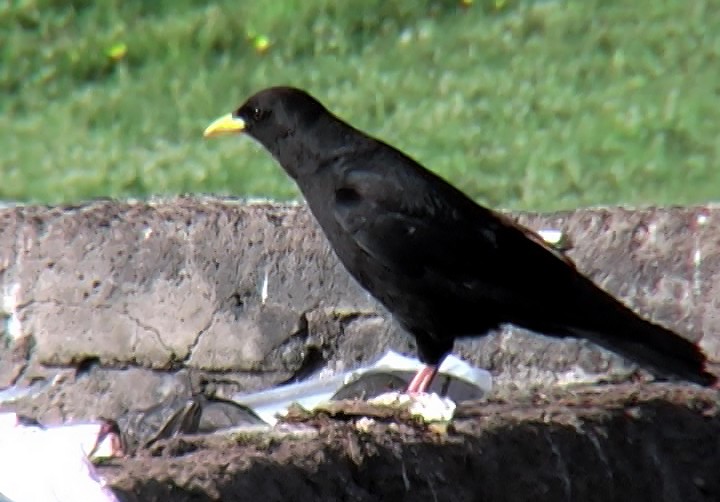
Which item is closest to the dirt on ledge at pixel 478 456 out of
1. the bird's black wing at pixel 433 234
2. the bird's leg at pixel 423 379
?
the bird's leg at pixel 423 379

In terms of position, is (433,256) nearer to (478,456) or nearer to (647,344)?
(647,344)

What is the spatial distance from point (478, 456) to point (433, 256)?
5.16ft

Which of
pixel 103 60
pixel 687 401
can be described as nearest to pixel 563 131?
pixel 103 60

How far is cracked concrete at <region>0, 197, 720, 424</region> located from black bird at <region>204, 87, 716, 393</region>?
1.14ft

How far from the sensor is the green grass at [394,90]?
1099 centimetres

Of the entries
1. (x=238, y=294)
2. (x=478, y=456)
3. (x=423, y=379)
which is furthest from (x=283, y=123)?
(x=478, y=456)

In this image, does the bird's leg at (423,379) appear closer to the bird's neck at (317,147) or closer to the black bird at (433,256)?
the black bird at (433,256)

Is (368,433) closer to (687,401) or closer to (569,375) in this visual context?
(687,401)

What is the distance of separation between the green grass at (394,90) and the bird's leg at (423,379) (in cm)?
432

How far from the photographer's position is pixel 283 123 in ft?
21.1

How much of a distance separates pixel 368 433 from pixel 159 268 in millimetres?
2369

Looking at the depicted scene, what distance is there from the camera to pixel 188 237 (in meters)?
6.68

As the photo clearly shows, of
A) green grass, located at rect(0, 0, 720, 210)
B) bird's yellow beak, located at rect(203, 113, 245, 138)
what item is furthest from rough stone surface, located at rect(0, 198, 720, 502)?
green grass, located at rect(0, 0, 720, 210)

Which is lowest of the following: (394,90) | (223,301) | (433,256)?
(223,301)
